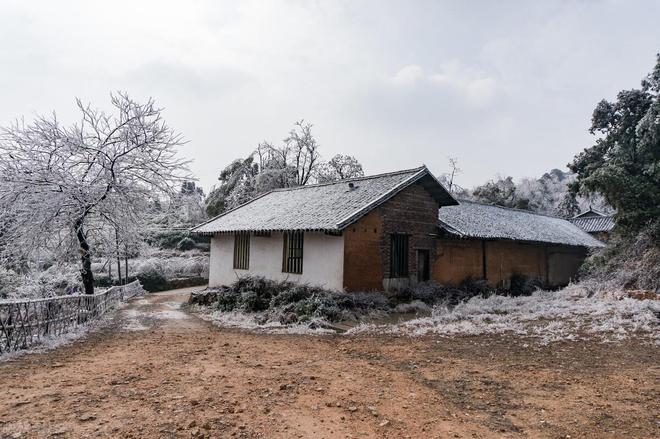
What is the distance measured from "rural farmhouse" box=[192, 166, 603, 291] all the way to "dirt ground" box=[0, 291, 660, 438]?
5.02 metres

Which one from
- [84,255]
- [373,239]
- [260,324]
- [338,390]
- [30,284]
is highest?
[373,239]

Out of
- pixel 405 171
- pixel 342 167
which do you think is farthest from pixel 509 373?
pixel 342 167

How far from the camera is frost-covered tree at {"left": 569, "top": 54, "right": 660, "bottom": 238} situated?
14789 millimetres

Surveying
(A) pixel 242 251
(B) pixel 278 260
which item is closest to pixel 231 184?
(A) pixel 242 251

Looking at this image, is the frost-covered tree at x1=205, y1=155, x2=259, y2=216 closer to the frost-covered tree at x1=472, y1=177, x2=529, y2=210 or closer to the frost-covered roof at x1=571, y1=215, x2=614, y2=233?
the frost-covered tree at x1=472, y1=177, x2=529, y2=210

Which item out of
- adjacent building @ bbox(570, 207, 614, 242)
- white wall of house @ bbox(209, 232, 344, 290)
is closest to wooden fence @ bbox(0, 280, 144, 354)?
white wall of house @ bbox(209, 232, 344, 290)

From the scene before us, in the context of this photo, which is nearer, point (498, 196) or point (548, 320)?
point (548, 320)

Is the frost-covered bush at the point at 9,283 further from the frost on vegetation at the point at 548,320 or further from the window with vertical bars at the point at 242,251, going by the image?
the frost on vegetation at the point at 548,320

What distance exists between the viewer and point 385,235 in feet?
48.4

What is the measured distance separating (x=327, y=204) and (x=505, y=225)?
403 inches

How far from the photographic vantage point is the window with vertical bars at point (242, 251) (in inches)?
707

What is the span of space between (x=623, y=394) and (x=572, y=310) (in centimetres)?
714

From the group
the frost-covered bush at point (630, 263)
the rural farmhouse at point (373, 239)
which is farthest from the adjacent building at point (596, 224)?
the frost-covered bush at point (630, 263)

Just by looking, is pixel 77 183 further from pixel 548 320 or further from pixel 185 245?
pixel 185 245
